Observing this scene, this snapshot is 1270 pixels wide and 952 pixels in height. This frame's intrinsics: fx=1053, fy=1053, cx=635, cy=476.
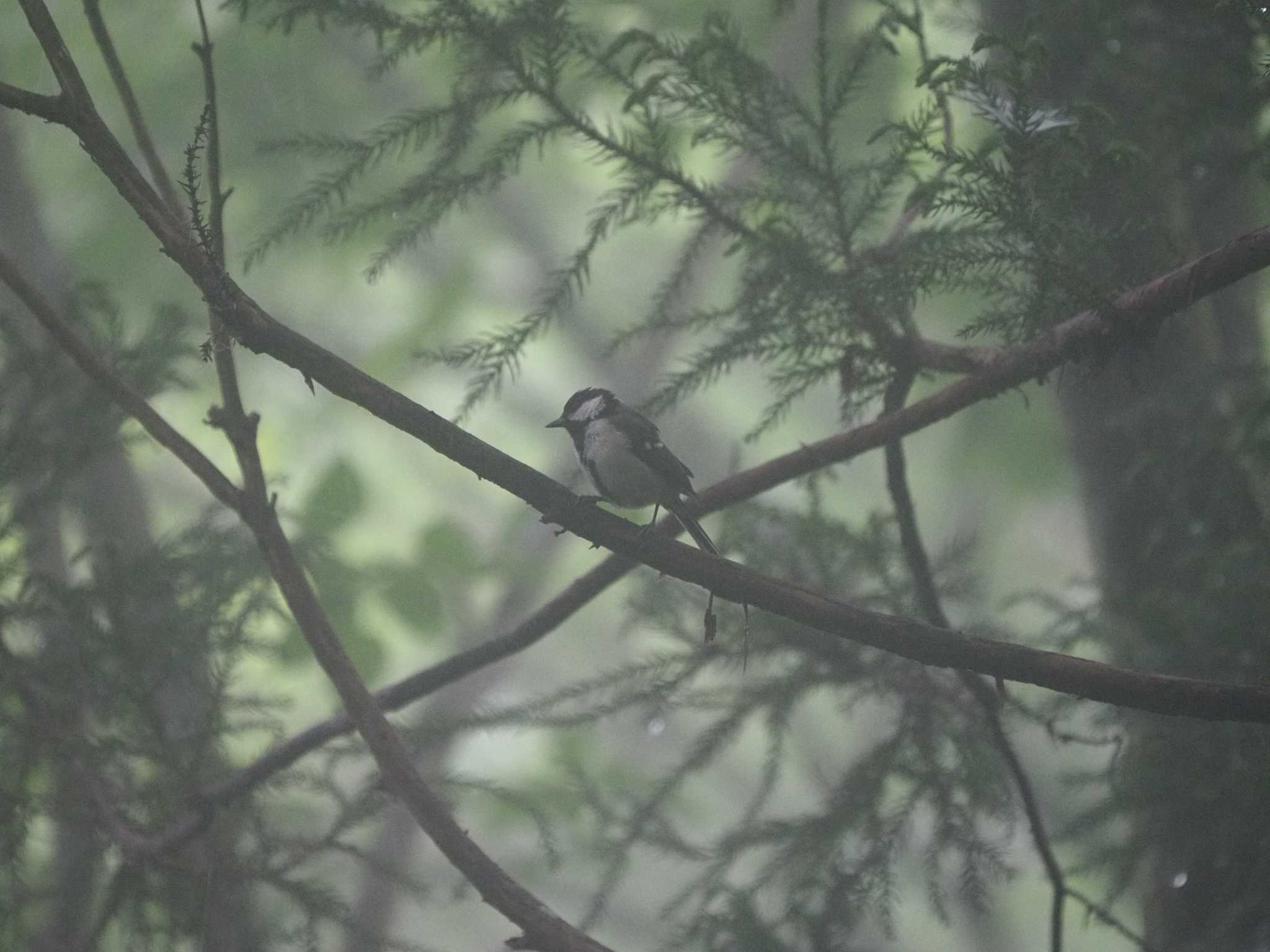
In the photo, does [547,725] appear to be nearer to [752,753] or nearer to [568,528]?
[568,528]

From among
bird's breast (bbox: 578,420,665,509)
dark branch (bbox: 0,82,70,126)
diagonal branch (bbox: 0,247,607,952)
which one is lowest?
diagonal branch (bbox: 0,247,607,952)

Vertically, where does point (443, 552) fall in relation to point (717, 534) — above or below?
above

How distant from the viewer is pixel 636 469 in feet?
8.35

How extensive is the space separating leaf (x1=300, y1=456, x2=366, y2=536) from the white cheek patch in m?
1.21

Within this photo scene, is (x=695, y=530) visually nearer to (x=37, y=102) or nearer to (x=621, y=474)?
(x=621, y=474)

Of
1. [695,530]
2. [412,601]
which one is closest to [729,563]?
[695,530]

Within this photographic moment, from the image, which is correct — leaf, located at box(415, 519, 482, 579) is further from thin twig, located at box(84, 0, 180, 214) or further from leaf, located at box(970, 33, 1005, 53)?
leaf, located at box(970, 33, 1005, 53)

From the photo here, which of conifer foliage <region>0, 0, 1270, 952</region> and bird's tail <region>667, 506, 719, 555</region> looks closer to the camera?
conifer foliage <region>0, 0, 1270, 952</region>

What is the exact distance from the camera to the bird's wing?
2551 millimetres

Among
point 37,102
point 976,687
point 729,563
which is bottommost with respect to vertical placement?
point 729,563

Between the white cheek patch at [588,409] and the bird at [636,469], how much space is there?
0.25m

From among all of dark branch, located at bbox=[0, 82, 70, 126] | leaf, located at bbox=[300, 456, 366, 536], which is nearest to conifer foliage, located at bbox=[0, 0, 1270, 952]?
dark branch, located at bbox=[0, 82, 70, 126]

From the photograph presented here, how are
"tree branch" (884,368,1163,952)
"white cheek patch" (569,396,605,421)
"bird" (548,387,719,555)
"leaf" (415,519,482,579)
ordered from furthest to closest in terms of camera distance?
"leaf" (415,519,482,579) < "white cheek patch" (569,396,605,421) < "bird" (548,387,719,555) < "tree branch" (884,368,1163,952)

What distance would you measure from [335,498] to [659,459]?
1786 mm
